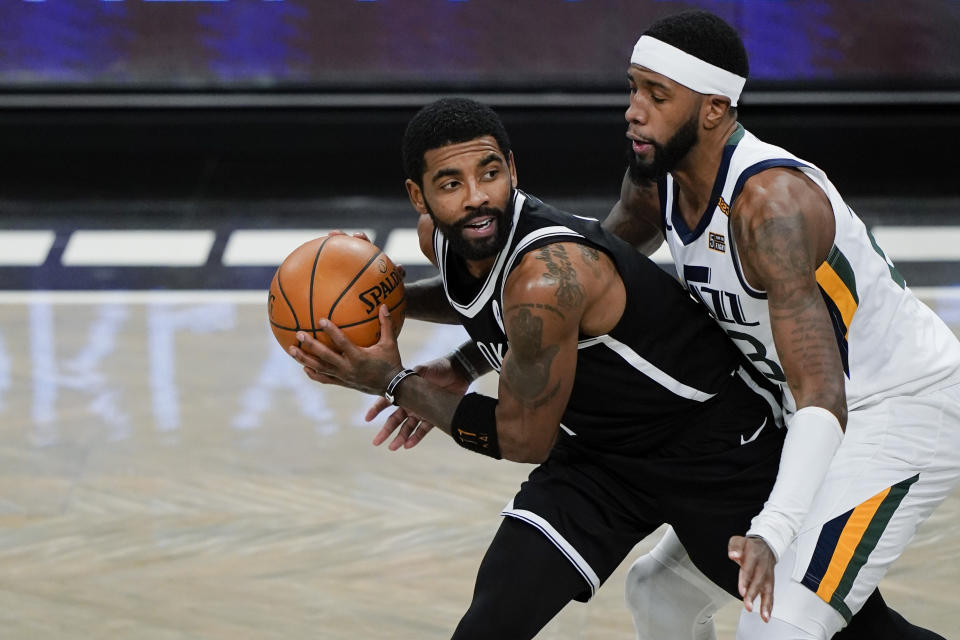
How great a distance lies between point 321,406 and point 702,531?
Answer: 111 inches

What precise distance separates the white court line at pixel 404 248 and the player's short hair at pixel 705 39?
4.20 meters

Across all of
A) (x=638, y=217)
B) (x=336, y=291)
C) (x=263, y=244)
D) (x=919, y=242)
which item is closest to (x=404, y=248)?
(x=263, y=244)

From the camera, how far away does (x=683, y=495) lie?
9.01 feet

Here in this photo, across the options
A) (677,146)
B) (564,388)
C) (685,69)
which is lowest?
(564,388)

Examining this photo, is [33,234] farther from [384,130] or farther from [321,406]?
[321,406]

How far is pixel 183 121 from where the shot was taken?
8.50 m

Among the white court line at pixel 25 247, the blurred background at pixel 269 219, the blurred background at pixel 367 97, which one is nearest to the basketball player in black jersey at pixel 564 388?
the blurred background at pixel 269 219

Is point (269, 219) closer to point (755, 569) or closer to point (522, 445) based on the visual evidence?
point (522, 445)

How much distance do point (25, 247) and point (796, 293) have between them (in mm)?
5849

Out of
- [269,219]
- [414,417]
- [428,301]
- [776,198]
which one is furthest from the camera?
[269,219]

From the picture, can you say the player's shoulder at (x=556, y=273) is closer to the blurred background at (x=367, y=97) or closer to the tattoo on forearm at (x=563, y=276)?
the tattoo on forearm at (x=563, y=276)

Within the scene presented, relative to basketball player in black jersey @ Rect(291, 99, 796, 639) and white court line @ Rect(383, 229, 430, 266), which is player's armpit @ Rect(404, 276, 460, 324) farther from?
white court line @ Rect(383, 229, 430, 266)

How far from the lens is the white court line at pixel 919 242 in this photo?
6.97 metres

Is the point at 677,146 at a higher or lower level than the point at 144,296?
higher
